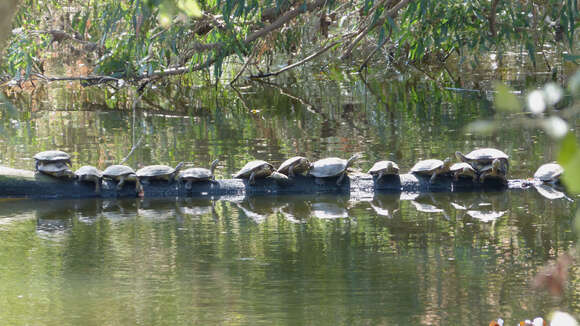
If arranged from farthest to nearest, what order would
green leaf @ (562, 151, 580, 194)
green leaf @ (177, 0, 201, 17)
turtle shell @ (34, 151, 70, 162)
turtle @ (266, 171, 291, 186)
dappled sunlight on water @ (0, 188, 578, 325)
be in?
turtle @ (266, 171, 291, 186), turtle shell @ (34, 151, 70, 162), dappled sunlight on water @ (0, 188, 578, 325), green leaf @ (177, 0, 201, 17), green leaf @ (562, 151, 580, 194)

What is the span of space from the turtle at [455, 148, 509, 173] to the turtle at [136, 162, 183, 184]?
9.25 feet

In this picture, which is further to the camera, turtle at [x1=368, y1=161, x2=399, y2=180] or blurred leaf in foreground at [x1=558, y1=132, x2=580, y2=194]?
turtle at [x1=368, y1=161, x2=399, y2=180]

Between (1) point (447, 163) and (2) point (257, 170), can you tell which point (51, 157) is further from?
(1) point (447, 163)

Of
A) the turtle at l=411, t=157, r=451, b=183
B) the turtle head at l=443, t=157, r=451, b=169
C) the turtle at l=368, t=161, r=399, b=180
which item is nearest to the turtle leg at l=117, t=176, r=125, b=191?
the turtle at l=368, t=161, r=399, b=180

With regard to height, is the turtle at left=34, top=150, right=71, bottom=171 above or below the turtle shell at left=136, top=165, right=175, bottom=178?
above

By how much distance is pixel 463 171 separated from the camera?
7.59m

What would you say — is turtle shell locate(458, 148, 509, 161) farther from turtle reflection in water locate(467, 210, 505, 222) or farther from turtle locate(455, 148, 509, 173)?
turtle reflection in water locate(467, 210, 505, 222)

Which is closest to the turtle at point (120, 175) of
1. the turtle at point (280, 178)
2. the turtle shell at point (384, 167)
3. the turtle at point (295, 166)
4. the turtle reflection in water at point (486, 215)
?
the turtle at point (280, 178)

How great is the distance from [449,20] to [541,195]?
1925 mm

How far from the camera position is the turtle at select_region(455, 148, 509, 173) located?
295 inches

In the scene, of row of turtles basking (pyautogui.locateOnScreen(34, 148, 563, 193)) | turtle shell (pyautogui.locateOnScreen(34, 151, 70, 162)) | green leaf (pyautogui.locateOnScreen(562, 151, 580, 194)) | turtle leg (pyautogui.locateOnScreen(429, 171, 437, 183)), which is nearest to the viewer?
green leaf (pyautogui.locateOnScreen(562, 151, 580, 194))

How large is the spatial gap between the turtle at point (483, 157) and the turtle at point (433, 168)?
0.15 m

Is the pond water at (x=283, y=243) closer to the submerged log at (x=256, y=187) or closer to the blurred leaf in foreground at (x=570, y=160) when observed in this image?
the submerged log at (x=256, y=187)

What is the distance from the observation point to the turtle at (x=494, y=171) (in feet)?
24.6
